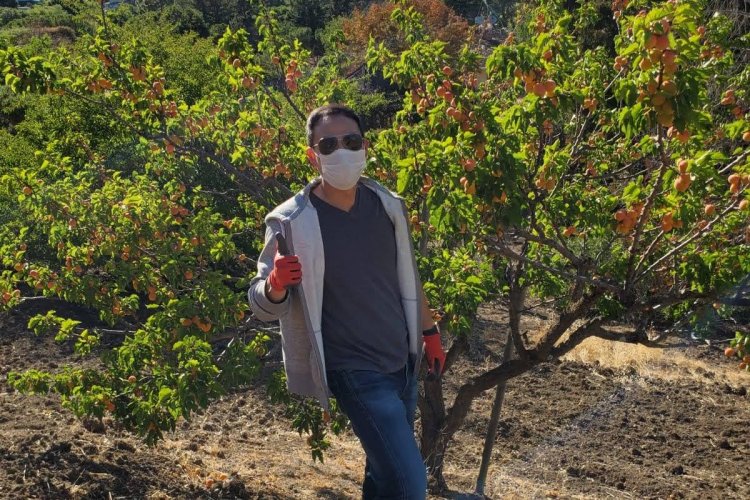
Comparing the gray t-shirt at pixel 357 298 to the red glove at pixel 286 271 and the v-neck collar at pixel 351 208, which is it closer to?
the v-neck collar at pixel 351 208

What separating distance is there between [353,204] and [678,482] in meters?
3.63

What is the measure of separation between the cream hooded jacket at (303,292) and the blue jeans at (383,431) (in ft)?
0.27

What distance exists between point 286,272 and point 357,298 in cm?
31

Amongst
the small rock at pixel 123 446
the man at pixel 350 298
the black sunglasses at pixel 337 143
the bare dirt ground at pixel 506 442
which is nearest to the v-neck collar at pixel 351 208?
the man at pixel 350 298

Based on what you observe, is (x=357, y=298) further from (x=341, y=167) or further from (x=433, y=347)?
(x=433, y=347)

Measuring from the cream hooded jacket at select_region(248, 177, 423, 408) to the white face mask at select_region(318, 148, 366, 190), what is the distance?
10 cm

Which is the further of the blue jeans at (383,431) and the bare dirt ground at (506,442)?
the bare dirt ground at (506,442)

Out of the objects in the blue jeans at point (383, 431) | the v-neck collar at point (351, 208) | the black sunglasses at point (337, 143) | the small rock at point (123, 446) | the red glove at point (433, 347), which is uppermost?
the black sunglasses at point (337, 143)

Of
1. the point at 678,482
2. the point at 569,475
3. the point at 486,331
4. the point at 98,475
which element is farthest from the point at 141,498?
the point at 486,331

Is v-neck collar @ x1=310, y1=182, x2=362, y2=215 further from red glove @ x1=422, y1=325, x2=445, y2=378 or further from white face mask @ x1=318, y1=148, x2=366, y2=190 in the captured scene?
red glove @ x1=422, y1=325, x2=445, y2=378

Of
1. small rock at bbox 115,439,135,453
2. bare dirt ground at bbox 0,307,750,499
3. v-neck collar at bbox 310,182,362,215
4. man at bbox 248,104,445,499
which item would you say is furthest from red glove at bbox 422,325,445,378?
small rock at bbox 115,439,135,453

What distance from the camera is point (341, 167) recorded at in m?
2.71

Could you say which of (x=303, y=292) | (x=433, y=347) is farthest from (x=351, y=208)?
(x=433, y=347)

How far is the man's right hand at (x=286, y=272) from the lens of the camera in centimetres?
244
